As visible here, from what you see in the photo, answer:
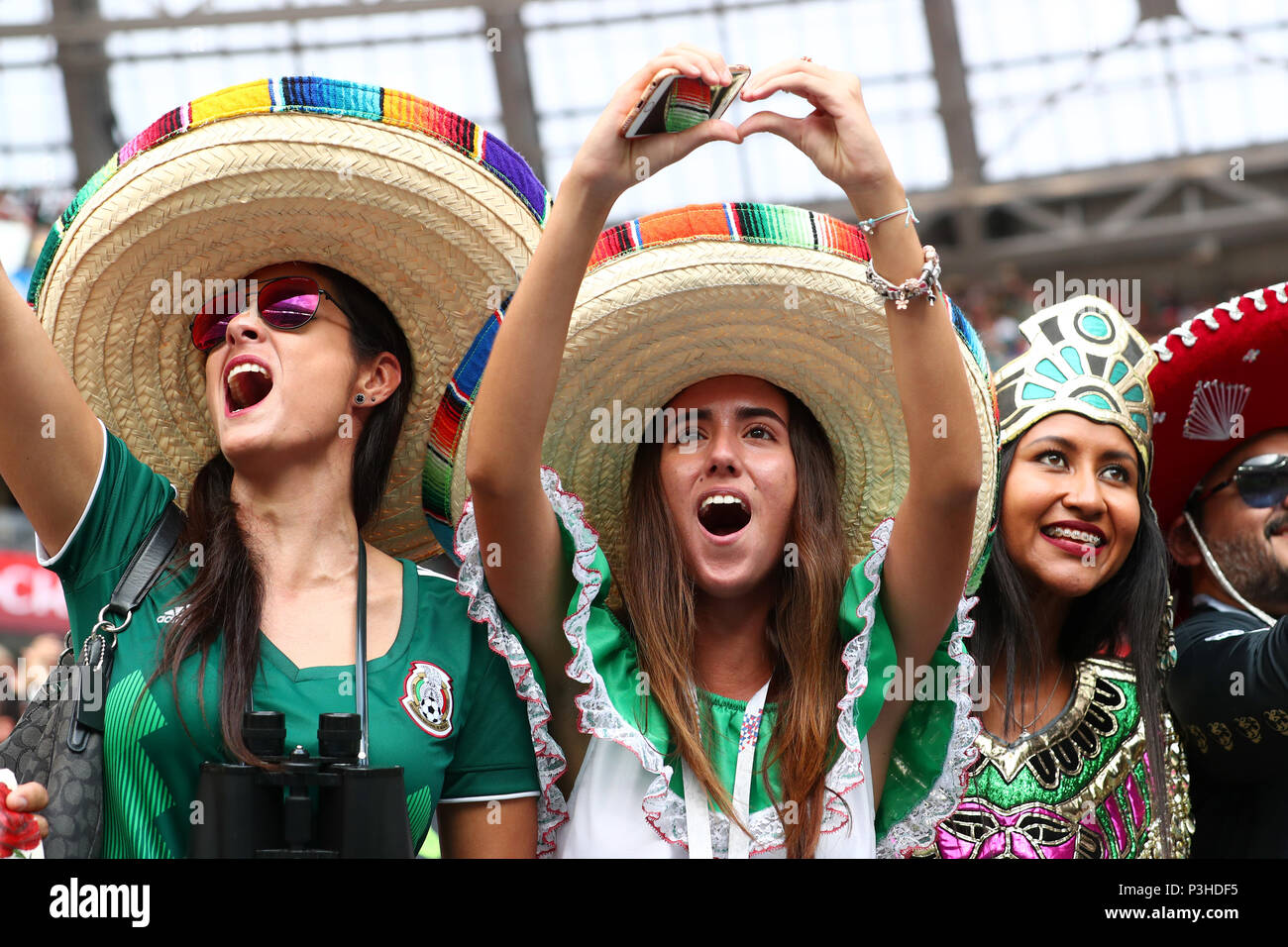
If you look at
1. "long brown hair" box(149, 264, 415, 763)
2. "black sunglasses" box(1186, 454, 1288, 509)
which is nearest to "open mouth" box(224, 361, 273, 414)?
"long brown hair" box(149, 264, 415, 763)

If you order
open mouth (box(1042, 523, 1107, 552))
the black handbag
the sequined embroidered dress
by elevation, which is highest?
open mouth (box(1042, 523, 1107, 552))

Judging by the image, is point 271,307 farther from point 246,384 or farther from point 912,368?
point 912,368

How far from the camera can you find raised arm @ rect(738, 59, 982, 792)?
2.19 metres

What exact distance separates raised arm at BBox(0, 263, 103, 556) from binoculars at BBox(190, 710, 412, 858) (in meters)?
0.54

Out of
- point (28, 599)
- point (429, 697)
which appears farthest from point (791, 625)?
point (28, 599)

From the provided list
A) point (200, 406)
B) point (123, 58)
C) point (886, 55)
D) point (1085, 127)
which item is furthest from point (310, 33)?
point (200, 406)

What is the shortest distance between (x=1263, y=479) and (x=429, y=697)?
195 centimetres

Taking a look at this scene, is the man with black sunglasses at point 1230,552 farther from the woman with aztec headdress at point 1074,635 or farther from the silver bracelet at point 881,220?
the silver bracelet at point 881,220

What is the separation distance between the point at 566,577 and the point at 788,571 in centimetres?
42

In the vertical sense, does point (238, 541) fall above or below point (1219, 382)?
below

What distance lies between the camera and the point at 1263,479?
323cm

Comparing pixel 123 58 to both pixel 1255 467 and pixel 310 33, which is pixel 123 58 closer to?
pixel 310 33

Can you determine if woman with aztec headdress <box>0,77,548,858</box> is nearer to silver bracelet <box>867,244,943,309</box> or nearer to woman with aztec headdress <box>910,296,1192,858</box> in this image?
silver bracelet <box>867,244,943,309</box>

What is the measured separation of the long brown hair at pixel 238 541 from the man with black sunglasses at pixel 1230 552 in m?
1.67
